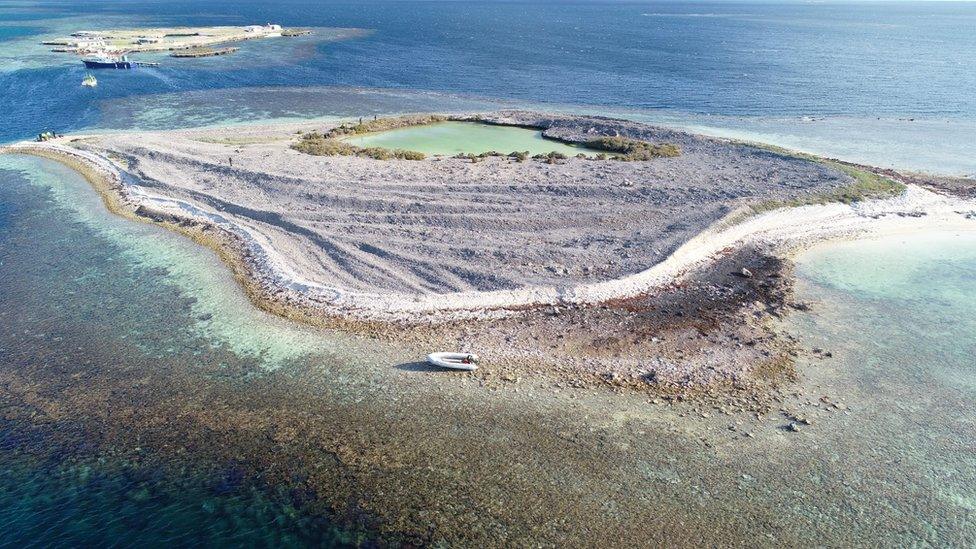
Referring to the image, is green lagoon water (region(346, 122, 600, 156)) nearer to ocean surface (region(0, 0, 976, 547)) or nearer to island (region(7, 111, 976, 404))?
island (region(7, 111, 976, 404))

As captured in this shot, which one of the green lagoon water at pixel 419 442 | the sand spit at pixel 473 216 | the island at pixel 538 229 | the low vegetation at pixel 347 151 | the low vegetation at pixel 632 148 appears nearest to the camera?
the green lagoon water at pixel 419 442

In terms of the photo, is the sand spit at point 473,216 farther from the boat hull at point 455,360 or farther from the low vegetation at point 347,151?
the boat hull at point 455,360

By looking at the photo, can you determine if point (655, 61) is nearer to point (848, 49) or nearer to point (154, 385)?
point (848, 49)

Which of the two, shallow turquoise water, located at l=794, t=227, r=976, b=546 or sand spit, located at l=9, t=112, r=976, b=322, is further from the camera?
sand spit, located at l=9, t=112, r=976, b=322

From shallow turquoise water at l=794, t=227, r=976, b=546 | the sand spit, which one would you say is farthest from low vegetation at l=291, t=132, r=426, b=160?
shallow turquoise water at l=794, t=227, r=976, b=546

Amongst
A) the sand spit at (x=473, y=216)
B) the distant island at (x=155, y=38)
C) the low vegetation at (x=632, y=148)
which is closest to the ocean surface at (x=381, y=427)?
the sand spit at (x=473, y=216)

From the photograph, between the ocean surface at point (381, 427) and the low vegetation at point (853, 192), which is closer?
the ocean surface at point (381, 427)

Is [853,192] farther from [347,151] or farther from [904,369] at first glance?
[347,151]
